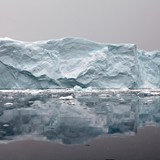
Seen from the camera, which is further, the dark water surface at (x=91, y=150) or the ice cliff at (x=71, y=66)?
the ice cliff at (x=71, y=66)

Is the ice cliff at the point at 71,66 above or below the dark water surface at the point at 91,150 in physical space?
above

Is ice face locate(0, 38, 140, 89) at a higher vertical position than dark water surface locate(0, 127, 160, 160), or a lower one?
higher

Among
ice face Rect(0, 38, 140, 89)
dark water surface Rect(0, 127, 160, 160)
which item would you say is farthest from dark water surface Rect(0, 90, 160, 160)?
ice face Rect(0, 38, 140, 89)

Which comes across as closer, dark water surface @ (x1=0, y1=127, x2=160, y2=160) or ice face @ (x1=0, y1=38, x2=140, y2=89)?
dark water surface @ (x1=0, y1=127, x2=160, y2=160)

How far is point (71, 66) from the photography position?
13703 mm

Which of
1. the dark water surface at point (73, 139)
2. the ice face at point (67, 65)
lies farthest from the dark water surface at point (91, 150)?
the ice face at point (67, 65)

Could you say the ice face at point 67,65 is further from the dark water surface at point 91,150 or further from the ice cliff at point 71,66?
the dark water surface at point 91,150

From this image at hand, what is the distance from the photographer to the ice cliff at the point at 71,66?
12.8 meters

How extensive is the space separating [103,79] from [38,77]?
113 inches

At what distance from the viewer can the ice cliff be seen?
1275cm

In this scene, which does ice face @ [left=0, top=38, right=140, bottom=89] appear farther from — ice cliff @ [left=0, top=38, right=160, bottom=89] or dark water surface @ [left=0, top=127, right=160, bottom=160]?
dark water surface @ [left=0, top=127, right=160, bottom=160]

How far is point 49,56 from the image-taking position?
1351 cm

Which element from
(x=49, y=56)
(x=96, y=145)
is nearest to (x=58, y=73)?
(x=49, y=56)

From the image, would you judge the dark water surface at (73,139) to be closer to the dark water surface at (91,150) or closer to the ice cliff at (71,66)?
the dark water surface at (91,150)
